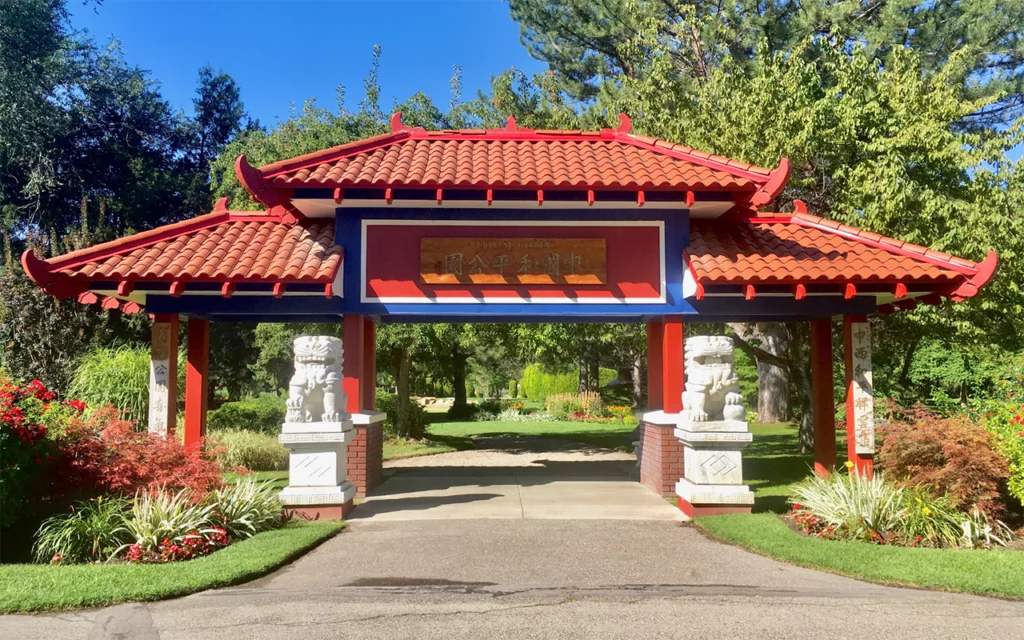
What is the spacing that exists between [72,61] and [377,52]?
584 inches

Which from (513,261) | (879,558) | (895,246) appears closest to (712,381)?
(879,558)

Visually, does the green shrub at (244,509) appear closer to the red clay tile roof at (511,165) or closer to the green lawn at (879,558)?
the red clay tile roof at (511,165)

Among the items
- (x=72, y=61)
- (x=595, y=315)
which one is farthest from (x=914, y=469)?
(x=72, y=61)

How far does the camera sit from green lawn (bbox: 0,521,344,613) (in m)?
5.77

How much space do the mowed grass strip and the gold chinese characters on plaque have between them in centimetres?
418

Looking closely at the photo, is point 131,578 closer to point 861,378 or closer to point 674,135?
point 861,378

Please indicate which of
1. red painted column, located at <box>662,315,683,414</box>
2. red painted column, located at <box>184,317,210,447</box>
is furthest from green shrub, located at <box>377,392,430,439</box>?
red painted column, located at <box>662,315,683,414</box>

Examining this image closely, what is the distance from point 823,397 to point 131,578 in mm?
10267

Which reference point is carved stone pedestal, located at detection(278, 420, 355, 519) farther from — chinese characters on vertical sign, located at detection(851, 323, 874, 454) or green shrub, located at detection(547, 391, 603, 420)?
green shrub, located at detection(547, 391, 603, 420)

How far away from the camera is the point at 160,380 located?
10.9m

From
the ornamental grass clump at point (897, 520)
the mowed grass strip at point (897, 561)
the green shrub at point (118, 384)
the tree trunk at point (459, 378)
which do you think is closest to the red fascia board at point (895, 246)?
the ornamental grass clump at point (897, 520)

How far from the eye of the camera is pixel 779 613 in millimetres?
5508

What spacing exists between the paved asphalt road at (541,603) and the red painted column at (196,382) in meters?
4.32

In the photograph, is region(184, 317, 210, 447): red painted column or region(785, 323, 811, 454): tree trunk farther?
region(785, 323, 811, 454): tree trunk
